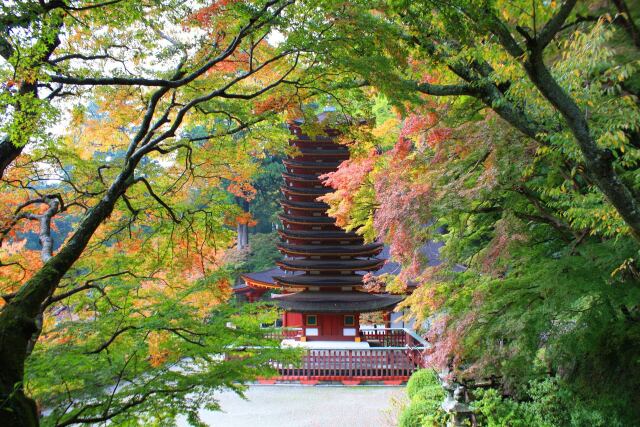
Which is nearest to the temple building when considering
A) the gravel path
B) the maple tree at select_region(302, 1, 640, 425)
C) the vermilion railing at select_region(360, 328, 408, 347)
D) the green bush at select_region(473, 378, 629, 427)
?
the vermilion railing at select_region(360, 328, 408, 347)

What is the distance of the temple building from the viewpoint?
13.1m

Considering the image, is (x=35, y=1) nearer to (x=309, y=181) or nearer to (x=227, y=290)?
(x=227, y=290)

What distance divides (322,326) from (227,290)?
9369 millimetres

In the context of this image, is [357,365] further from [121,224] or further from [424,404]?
[121,224]

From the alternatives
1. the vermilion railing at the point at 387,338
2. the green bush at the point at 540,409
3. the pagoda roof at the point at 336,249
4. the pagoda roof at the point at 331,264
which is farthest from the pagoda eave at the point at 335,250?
the green bush at the point at 540,409

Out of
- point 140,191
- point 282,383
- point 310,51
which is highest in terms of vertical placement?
point 310,51

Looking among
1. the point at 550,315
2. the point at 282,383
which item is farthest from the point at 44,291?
the point at 282,383

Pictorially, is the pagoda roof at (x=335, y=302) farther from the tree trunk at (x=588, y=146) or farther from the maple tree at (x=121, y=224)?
the tree trunk at (x=588, y=146)

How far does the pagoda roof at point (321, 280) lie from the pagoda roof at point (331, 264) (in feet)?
1.03

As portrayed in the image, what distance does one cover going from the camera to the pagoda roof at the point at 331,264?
44.0 feet

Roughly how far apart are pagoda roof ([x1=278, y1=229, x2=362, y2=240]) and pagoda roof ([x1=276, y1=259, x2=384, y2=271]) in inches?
29.7

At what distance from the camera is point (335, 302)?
1305cm

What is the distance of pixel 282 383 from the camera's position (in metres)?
11.6

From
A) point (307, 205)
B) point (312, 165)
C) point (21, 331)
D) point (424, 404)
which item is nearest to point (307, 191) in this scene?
point (307, 205)
